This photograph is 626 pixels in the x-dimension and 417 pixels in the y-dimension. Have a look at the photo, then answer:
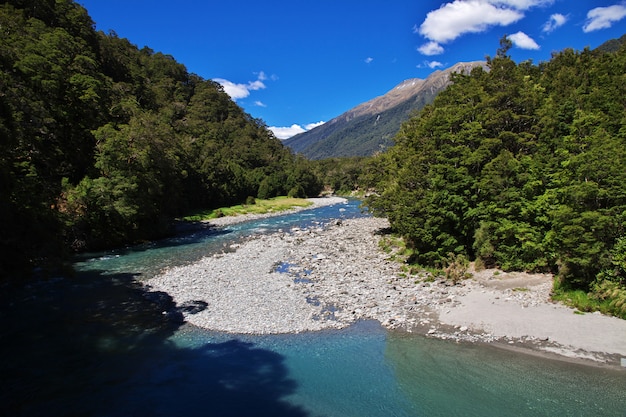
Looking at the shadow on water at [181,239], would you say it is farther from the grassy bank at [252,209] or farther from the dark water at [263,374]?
the dark water at [263,374]

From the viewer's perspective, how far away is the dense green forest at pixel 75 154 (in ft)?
47.0

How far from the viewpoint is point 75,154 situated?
3750 centimetres

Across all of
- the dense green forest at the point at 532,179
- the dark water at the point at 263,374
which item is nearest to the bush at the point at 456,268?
the dense green forest at the point at 532,179

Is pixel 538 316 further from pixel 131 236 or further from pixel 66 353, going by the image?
pixel 131 236

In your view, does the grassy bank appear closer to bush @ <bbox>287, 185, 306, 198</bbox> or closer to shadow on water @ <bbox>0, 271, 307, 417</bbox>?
bush @ <bbox>287, 185, 306, 198</bbox>

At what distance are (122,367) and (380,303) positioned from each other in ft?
42.2

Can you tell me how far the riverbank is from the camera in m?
15.5

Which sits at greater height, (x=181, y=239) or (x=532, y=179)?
(x=532, y=179)

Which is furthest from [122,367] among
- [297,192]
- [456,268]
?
[297,192]

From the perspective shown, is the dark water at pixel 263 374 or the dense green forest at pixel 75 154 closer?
the dark water at pixel 263 374

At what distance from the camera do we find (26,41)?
34750 mm

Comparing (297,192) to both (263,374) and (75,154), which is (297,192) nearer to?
(75,154)

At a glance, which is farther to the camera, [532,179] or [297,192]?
[297,192]

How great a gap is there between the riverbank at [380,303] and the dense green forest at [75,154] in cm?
877
